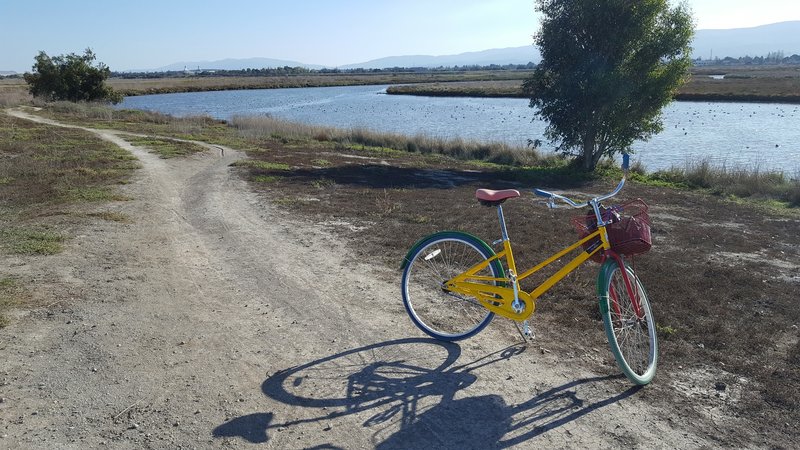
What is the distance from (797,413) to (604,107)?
20256 mm

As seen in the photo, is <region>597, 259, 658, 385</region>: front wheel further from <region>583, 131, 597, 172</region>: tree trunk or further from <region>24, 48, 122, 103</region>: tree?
<region>24, 48, 122, 103</region>: tree

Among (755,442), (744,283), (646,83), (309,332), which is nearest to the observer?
(755,442)

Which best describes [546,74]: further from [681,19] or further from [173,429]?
[173,429]

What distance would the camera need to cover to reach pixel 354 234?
8.54 metres

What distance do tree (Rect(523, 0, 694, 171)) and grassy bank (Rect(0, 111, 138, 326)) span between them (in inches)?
657

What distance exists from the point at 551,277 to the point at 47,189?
34.6 feet

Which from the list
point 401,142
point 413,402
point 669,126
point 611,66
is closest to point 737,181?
point 611,66

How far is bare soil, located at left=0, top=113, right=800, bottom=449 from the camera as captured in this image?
358 cm

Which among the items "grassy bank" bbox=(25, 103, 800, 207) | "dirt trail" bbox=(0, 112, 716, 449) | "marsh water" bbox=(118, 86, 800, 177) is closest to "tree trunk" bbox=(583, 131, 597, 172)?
"grassy bank" bbox=(25, 103, 800, 207)

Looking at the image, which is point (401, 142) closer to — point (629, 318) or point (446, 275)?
point (446, 275)

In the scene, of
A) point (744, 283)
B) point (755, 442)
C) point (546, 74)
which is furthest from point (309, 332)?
point (546, 74)

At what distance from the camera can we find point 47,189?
11188mm

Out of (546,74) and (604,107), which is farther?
(546,74)

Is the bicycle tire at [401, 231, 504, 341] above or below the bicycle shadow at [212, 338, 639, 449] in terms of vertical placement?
above
